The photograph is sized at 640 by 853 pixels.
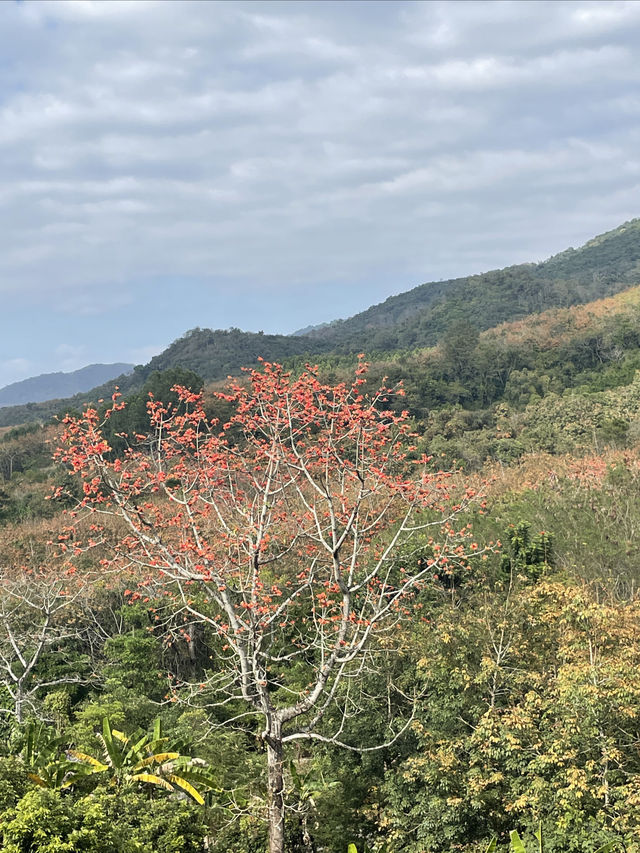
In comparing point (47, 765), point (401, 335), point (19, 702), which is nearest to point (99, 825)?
point (47, 765)

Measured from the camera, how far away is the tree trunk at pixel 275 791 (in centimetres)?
773

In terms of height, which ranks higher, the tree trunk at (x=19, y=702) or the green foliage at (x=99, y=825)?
the green foliage at (x=99, y=825)

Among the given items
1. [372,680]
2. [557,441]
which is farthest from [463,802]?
[557,441]

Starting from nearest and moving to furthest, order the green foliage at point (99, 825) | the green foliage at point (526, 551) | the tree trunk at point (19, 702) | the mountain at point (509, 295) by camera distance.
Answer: the green foliage at point (99, 825)
the tree trunk at point (19, 702)
the green foliage at point (526, 551)
the mountain at point (509, 295)

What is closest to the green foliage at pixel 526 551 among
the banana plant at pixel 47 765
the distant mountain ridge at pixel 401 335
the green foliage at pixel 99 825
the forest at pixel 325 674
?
the forest at pixel 325 674

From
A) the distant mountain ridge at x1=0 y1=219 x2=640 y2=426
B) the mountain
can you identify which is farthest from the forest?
the mountain

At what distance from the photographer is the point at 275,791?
775 centimetres

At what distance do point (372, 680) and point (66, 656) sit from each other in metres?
9.94

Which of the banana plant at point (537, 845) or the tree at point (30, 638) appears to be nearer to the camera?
the banana plant at point (537, 845)

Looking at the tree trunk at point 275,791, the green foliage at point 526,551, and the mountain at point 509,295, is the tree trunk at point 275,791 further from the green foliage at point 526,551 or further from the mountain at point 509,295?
the mountain at point 509,295

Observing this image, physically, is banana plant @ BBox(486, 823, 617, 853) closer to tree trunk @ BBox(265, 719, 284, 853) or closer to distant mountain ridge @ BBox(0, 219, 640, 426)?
tree trunk @ BBox(265, 719, 284, 853)

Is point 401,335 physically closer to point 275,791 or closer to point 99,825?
point 275,791

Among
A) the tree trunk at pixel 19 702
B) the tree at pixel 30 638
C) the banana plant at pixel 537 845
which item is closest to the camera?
the banana plant at pixel 537 845

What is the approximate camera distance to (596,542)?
1786 centimetres
